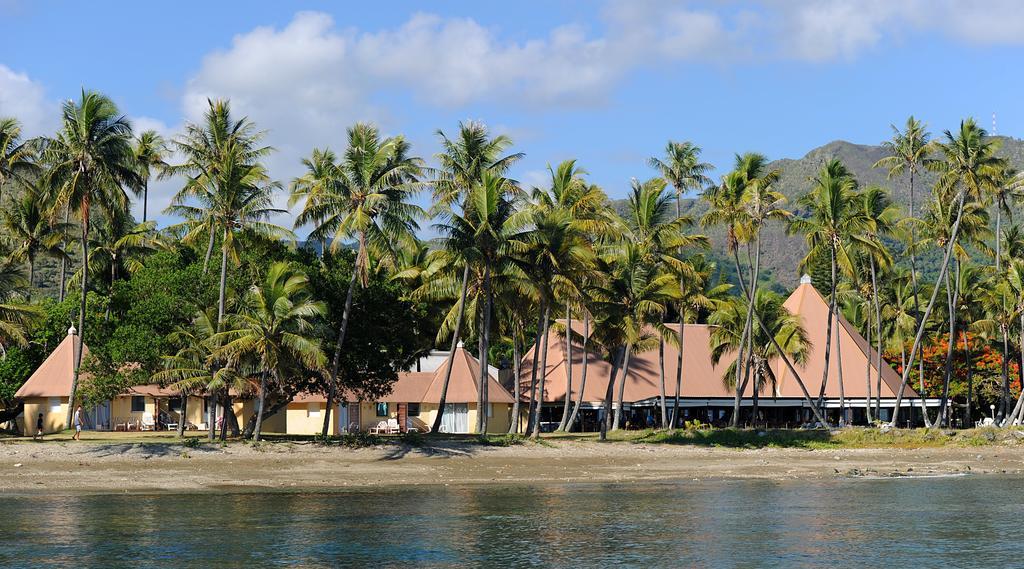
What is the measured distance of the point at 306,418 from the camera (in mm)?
55531

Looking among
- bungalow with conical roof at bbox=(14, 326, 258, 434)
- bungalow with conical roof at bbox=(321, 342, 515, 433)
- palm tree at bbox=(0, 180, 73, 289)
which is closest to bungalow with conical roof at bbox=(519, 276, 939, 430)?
bungalow with conical roof at bbox=(321, 342, 515, 433)

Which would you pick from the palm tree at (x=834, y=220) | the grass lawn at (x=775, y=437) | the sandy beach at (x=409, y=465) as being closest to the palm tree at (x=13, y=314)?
the grass lawn at (x=775, y=437)

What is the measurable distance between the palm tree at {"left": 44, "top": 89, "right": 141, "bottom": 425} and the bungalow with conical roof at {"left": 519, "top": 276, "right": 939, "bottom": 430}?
25.9 m

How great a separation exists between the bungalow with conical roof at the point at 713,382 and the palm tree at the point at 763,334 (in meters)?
3.17

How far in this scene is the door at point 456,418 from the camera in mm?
56469

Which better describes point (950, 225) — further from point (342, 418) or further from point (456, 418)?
point (342, 418)

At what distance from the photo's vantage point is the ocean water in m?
24.8

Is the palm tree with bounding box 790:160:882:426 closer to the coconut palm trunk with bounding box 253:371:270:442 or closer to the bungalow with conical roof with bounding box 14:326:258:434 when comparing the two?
the coconut palm trunk with bounding box 253:371:270:442

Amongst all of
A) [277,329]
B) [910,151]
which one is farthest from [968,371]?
[277,329]

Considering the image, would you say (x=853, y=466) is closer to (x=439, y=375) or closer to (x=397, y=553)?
(x=439, y=375)

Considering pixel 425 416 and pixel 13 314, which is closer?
pixel 13 314

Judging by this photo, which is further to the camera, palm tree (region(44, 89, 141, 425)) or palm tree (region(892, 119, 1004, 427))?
palm tree (region(892, 119, 1004, 427))

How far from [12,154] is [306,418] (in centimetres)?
1873

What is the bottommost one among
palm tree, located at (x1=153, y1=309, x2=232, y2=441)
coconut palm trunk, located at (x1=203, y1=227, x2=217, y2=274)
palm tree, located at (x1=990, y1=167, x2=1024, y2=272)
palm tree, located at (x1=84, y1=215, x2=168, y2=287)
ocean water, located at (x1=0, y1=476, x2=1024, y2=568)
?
ocean water, located at (x1=0, y1=476, x2=1024, y2=568)
